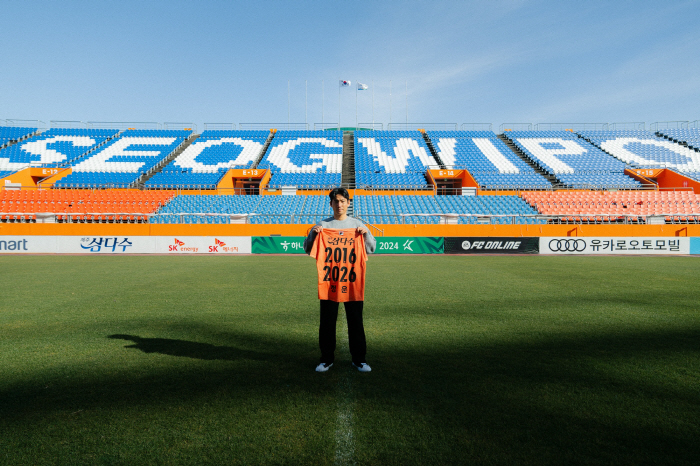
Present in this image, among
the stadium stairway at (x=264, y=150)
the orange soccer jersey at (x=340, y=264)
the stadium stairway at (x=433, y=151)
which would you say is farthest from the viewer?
the stadium stairway at (x=264, y=150)

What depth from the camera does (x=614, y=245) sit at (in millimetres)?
20797

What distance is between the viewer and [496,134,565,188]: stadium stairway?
32.5 metres

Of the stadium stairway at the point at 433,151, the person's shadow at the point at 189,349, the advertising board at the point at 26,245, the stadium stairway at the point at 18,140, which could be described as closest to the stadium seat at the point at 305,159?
the stadium stairway at the point at 433,151

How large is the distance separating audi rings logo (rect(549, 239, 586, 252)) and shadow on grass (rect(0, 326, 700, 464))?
17.0m

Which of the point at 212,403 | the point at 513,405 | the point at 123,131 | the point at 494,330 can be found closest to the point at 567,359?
the point at 494,330

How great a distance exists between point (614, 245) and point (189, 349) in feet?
73.5

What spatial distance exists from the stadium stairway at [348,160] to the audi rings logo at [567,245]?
54.7ft

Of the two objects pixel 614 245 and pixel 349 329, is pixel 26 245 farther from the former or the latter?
pixel 614 245

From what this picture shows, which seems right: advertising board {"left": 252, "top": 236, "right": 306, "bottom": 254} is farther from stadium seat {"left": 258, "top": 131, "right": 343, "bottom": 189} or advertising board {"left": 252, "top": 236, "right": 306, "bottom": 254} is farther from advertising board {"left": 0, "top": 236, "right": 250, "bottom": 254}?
stadium seat {"left": 258, "top": 131, "right": 343, "bottom": 189}

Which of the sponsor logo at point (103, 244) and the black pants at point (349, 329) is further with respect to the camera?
the sponsor logo at point (103, 244)

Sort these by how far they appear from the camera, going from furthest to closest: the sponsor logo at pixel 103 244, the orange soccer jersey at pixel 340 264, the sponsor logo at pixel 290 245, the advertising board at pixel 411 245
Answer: the advertising board at pixel 411 245 → the sponsor logo at pixel 290 245 → the sponsor logo at pixel 103 244 → the orange soccer jersey at pixel 340 264

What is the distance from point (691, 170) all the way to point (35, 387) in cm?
4500

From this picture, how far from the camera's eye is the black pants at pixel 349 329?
13.8 ft

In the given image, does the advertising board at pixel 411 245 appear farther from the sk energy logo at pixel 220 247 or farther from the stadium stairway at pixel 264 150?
the stadium stairway at pixel 264 150
